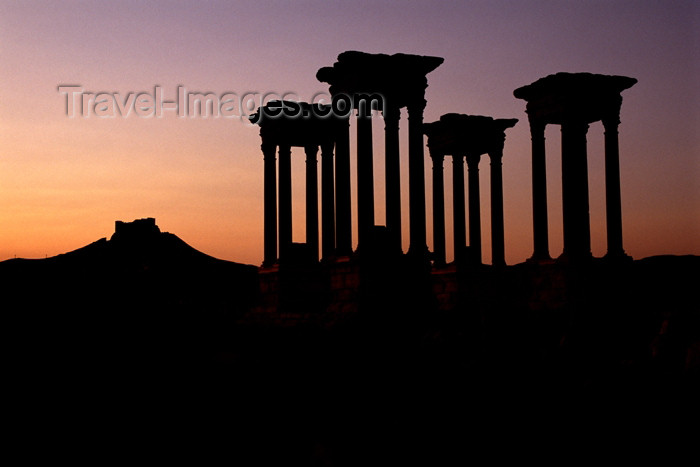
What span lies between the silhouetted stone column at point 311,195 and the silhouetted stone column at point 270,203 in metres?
1.98

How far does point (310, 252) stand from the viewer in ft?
154

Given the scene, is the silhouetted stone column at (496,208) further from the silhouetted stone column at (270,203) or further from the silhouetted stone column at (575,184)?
the silhouetted stone column at (270,203)

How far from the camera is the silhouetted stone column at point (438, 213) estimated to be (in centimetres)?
5166

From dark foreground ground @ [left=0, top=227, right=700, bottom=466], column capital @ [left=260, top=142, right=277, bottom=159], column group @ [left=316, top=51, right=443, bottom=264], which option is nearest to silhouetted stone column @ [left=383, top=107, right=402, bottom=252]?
column group @ [left=316, top=51, right=443, bottom=264]

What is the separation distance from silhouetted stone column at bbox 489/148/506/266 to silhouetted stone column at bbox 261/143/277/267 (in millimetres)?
12517

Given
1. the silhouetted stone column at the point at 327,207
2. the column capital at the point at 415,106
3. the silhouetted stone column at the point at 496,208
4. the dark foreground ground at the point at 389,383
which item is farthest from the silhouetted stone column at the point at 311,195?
the silhouetted stone column at the point at 496,208

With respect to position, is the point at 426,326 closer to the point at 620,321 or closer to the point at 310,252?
the point at 620,321

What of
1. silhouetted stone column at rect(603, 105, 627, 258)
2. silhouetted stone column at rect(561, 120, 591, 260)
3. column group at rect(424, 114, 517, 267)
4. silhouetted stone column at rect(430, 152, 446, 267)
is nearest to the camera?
silhouetted stone column at rect(561, 120, 591, 260)

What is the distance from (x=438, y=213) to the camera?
52.2m

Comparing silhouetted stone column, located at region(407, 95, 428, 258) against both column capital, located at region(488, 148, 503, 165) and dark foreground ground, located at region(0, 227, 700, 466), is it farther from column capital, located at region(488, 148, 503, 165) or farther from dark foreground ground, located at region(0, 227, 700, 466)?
column capital, located at region(488, 148, 503, 165)

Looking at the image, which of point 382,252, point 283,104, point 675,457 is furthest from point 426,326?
point 283,104

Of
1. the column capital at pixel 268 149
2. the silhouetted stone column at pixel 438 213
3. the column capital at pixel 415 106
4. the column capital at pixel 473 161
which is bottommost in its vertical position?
the silhouetted stone column at pixel 438 213

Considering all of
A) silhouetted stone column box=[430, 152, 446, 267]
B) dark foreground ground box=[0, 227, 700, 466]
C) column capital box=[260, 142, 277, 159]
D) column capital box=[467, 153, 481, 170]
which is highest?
column capital box=[260, 142, 277, 159]

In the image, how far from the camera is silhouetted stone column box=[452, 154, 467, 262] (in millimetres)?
51969
